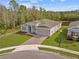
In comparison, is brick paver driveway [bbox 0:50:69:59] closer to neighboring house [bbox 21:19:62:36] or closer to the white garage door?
the white garage door

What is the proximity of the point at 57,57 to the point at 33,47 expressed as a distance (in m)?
6.32

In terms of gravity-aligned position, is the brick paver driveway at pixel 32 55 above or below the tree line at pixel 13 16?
below

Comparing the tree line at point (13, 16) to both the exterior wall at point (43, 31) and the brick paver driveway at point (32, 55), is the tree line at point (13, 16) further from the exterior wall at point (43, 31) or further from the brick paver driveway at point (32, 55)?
the brick paver driveway at point (32, 55)

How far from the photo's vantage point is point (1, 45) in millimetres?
30109

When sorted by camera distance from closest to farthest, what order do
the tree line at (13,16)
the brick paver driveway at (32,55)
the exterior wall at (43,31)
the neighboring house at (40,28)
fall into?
the brick paver driveway at (32,55)
the exterior wall at (43,31)
the neighboring house at (40,28)
the tree line at (13,16)

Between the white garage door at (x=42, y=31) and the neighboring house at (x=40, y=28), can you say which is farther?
the neighboring house at (x=40, y=28)

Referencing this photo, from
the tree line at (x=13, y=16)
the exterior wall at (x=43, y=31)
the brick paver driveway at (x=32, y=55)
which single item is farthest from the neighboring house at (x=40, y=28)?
the brick paver driveway at (x=32, y=55)

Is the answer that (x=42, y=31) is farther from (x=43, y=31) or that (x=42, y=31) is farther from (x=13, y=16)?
(x=13, y=16)

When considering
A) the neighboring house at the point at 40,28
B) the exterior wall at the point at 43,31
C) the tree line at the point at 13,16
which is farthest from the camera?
the tree line at the point at 13,16

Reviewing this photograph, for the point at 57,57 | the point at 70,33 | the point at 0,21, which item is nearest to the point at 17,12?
the point at 0,21

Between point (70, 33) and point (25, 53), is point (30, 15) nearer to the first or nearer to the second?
point (70, 33)

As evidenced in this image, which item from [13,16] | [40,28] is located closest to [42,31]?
[40,28]

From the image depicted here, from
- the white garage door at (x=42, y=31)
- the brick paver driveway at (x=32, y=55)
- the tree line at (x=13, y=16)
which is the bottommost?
the brick paver driveway at (x=32, y=55)

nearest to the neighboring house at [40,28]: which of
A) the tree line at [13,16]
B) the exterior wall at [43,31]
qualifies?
the exterior wall at [43,31]
